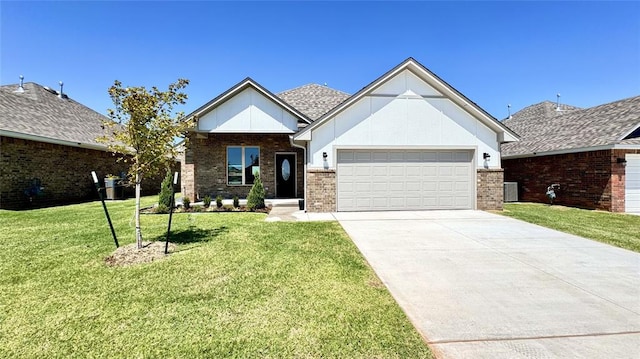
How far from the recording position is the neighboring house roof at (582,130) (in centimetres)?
1148

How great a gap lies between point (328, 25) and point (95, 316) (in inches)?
562

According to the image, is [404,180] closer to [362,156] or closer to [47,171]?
[362,156]

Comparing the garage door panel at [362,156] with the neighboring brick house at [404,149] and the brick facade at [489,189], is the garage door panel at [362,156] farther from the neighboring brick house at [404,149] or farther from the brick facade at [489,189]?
the brick facade at [489,189]

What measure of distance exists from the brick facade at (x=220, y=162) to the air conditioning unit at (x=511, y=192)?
441 inches

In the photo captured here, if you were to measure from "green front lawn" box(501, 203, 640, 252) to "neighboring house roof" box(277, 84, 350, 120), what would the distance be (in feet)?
34.9

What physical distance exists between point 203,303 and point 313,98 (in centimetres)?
1595

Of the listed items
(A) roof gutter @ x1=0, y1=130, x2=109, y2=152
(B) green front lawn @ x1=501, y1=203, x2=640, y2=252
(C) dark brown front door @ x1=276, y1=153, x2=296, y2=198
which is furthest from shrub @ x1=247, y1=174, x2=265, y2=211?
(B) green front lawn @ x1=501, y1=203, x2=640, y2=252

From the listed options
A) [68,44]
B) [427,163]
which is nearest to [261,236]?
[427,163]

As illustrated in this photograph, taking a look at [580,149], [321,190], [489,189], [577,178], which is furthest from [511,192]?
[321,190]

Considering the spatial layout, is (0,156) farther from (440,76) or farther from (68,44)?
(440,76)

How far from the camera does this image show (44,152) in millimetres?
12906

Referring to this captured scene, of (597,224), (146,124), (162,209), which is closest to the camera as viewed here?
(146,124)

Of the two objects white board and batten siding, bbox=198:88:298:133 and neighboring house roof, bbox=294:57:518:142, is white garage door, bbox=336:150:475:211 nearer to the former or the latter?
neighboring house roof, bbox=294:57:518:142

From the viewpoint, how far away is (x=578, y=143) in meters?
12.6
